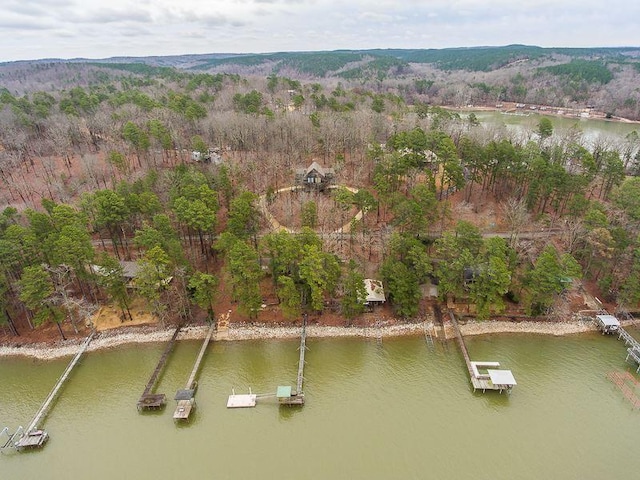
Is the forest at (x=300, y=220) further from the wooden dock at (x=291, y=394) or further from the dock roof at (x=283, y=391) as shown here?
the dock roof at (x=283, y=391)

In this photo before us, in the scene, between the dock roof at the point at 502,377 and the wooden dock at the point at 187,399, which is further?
the dock roof at the point at 502,377

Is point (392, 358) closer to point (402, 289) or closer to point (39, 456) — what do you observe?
point (402, 289)

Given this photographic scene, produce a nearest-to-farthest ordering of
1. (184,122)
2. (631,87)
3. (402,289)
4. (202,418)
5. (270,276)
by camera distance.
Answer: (202,418), (402,289), (270,276), (184,122), (631,87)

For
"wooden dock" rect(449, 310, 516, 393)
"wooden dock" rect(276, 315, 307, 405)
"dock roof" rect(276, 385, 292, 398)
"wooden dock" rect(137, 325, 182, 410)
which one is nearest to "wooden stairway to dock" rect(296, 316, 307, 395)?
"wooden dock" rect(276, 315, 307, 405)

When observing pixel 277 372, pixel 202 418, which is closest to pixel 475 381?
pixel 277 372

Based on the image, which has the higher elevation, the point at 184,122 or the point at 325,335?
the point at 184,122

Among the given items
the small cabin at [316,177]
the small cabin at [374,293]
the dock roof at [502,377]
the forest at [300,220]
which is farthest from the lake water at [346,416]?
the small cabin at [316,177]

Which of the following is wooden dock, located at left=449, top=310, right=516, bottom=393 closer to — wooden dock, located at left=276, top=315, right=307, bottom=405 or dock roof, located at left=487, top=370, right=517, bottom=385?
dock roof, located at left=487, top=370, right=517, bottom=385

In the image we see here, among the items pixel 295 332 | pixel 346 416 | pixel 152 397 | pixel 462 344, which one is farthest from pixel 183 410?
pixel 462 344
